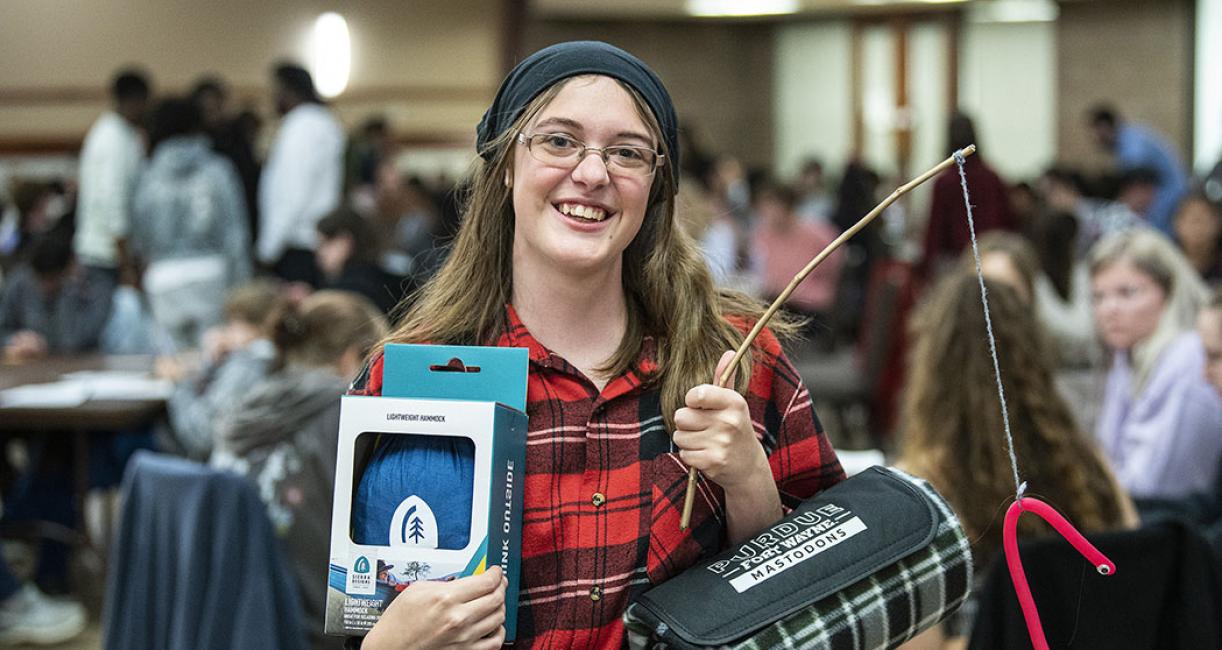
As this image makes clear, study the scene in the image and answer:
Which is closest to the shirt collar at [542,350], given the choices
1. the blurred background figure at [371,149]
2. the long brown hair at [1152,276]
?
the long brown hair at [1152,276]

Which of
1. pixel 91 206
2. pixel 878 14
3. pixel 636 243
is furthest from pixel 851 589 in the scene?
pixel 878 14

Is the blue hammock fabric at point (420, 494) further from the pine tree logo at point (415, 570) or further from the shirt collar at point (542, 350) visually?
the shirt collar at point (542, 350)

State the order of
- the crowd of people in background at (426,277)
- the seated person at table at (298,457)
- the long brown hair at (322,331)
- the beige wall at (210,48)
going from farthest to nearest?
the beige wall at (210,48) < the long brown hair at (322,331) < the seated person at table at (298,457) < the crowd of people in background at (426,277)

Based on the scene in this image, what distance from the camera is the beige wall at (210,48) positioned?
9.18 m

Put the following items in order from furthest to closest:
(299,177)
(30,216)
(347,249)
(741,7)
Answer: (741,7)
(30,216)
(299,177)
(347,249)

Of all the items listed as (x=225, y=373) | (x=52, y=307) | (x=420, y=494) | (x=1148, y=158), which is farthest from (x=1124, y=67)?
(x=420, y=494)

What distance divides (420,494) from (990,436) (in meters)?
1.41

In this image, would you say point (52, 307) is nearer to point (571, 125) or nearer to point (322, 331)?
point (322, 331)

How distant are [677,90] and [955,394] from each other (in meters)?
11.9

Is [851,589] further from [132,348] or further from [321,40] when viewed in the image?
[321,40]

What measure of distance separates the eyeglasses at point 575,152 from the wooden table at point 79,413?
10.7 feet

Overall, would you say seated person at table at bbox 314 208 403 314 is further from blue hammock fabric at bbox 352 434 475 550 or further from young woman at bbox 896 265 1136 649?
blue hammock fabric at bbox 352 434 475 550

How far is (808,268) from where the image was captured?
130 cm

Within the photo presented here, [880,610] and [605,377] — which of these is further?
[605,377]
